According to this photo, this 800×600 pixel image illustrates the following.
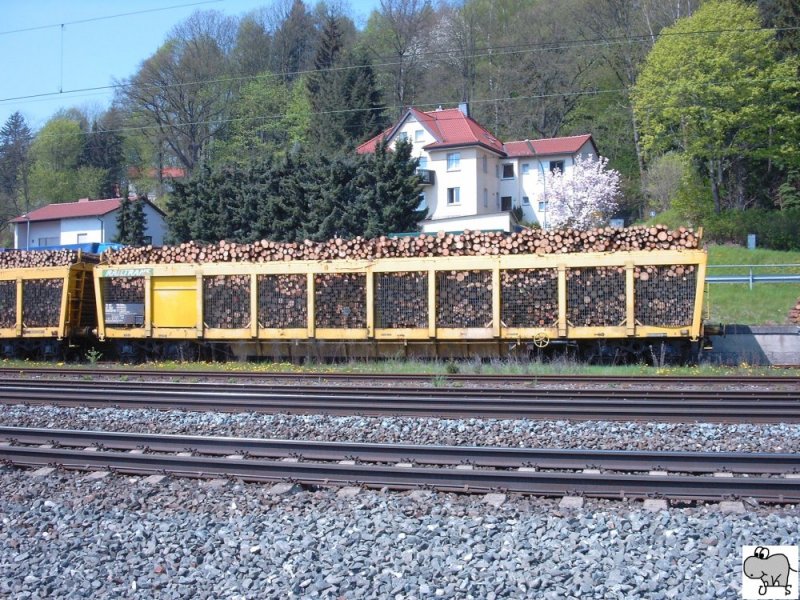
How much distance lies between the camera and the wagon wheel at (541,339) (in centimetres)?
1745

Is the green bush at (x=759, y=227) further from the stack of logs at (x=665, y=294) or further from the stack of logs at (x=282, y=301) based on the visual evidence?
the stack of logs at (x=282, y=301)

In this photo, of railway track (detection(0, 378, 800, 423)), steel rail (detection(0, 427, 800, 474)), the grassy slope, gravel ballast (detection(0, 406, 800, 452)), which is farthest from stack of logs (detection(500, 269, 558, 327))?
steel rail (detection(0, 427, 800, 474))

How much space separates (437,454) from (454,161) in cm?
4745

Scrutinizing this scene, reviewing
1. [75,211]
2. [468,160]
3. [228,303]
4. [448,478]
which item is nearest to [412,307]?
[228,303]

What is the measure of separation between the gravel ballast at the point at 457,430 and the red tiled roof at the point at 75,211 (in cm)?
4957

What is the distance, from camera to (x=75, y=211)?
5944 centimetres

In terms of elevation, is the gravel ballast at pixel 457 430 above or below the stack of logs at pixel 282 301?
below

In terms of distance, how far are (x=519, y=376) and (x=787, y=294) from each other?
15379mm

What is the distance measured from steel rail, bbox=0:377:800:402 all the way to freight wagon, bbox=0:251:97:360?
21.6 feet

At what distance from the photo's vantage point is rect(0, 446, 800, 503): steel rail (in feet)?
22.6

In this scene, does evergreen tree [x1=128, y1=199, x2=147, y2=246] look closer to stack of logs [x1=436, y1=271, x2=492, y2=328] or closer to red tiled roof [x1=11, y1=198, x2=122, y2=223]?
red tiled roof [x1=11, y1=198, x2=122, y2=223]

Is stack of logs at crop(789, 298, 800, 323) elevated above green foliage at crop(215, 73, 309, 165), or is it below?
below

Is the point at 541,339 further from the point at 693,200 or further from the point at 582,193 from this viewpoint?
the point at 582,193

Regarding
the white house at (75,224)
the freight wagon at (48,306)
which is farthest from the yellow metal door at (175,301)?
the white house at (75,224)
